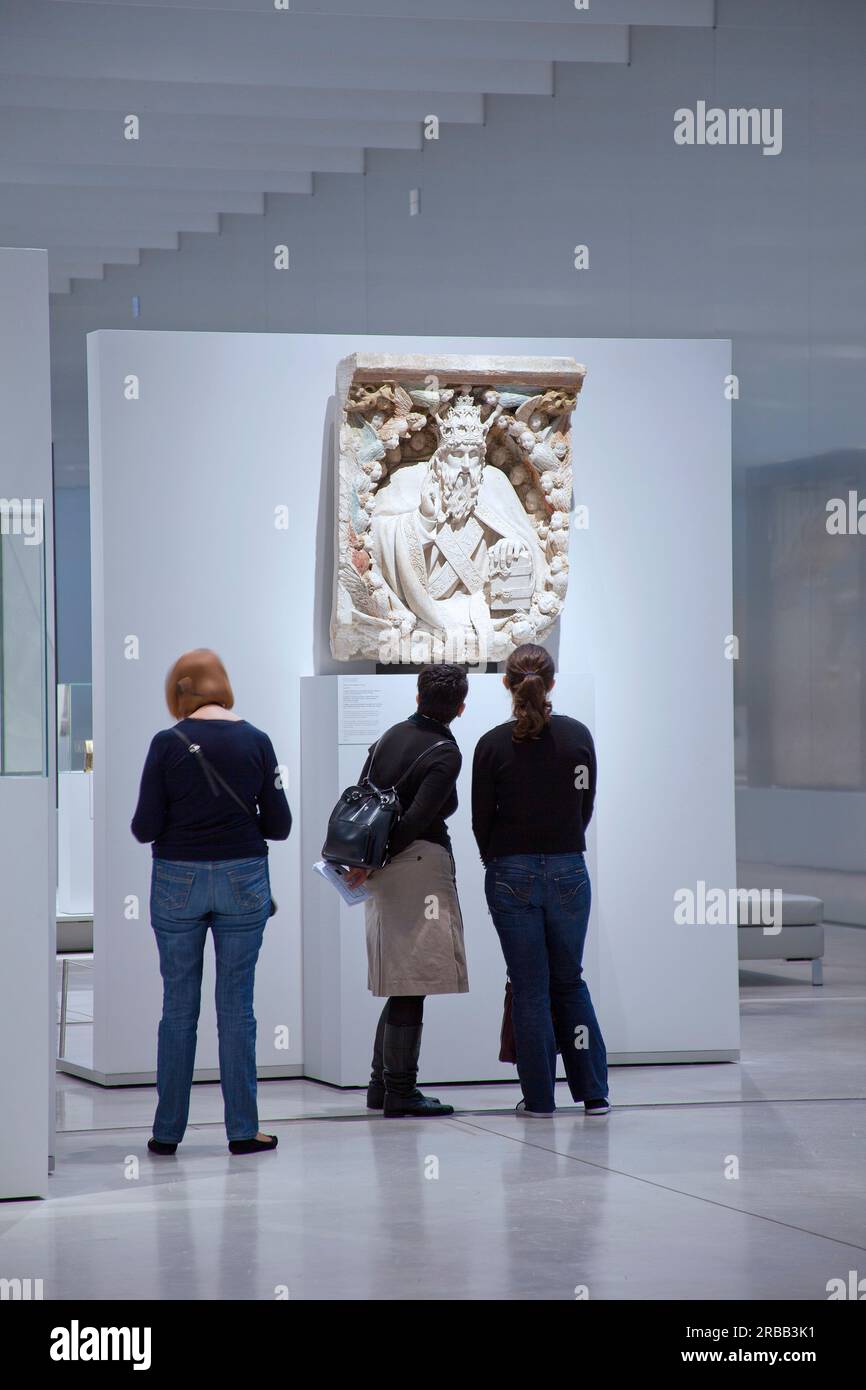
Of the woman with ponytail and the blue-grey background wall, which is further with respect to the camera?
the blue-grey background wall

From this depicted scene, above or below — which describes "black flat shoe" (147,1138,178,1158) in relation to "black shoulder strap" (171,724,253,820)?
below

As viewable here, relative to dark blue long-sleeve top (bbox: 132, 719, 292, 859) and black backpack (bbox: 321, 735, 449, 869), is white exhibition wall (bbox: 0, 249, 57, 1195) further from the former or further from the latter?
black backpack (bbox: 321, 735, 449, 869)

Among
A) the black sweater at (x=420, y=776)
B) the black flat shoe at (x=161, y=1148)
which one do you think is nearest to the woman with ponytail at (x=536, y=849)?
the black sweater at (x=420, y=776)

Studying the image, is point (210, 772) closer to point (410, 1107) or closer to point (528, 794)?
point (528, 794)

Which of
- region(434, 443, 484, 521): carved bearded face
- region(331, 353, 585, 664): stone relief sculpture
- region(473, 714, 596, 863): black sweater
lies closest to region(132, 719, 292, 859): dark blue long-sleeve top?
region(473, 714, 596, 863): black sweater


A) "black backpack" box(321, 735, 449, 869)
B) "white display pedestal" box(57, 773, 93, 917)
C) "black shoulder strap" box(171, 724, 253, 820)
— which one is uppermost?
"black shoulder strap" box(171, 724, 253, 820)

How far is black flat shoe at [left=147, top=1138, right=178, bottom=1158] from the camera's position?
6.07 meters

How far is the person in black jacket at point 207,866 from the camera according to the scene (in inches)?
233

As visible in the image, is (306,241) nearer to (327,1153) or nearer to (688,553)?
(688,553)

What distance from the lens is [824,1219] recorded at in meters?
5.12

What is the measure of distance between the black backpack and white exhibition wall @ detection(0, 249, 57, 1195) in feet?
3.16

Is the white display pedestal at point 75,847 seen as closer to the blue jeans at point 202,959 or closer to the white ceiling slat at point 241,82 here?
the white ceiling slat at point 241,82

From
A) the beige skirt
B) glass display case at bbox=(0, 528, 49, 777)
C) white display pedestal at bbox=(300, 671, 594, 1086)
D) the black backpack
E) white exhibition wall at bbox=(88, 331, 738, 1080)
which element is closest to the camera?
glass display case at bbox=(0, 528, 49, 777)
